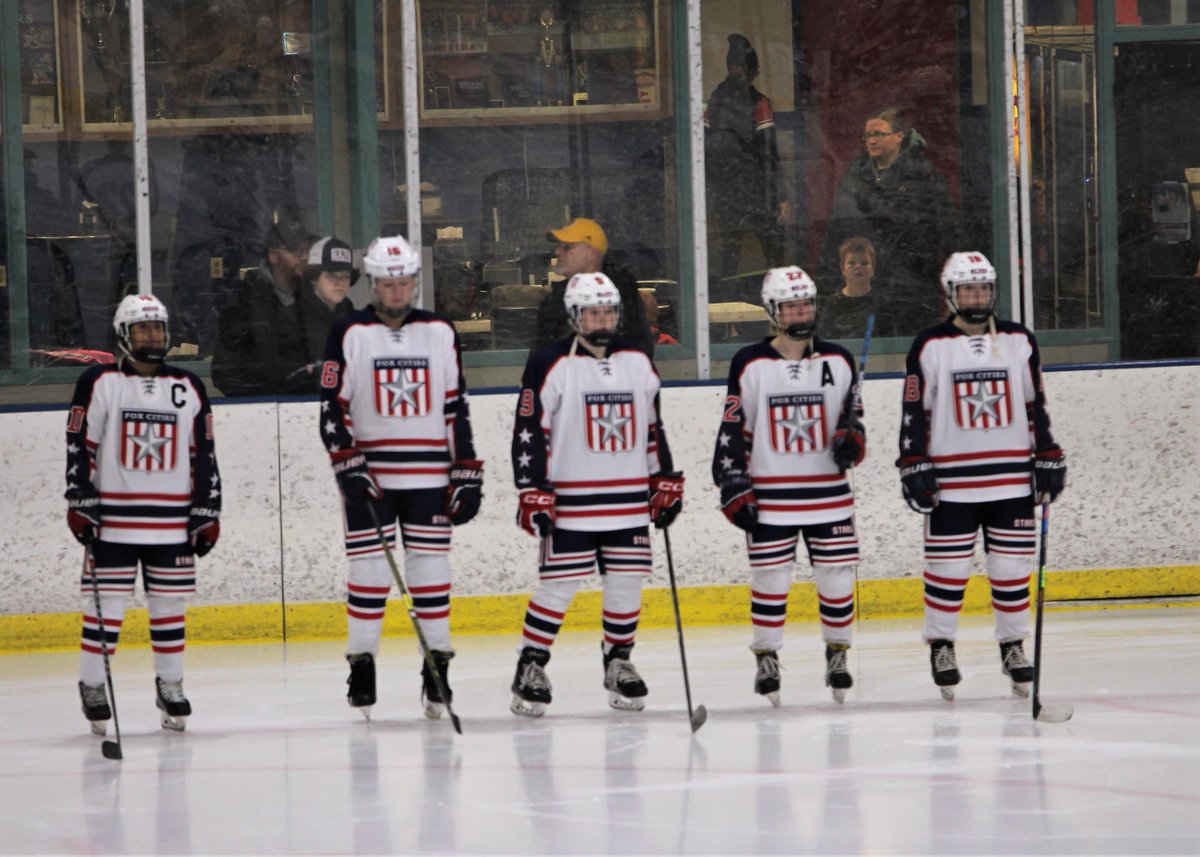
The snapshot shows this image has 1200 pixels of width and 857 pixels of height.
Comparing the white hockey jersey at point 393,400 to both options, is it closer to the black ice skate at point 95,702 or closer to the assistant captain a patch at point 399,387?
the assistant captain a patch at point 399,387

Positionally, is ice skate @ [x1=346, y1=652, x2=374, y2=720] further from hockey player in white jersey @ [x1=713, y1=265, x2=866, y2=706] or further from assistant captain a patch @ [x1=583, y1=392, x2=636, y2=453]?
hockey player in white jersey @ [x1=713, y1=265, x2=866, y2=706]

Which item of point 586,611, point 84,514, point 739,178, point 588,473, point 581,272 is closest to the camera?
point 84,514

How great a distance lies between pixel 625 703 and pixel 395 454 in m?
0.99

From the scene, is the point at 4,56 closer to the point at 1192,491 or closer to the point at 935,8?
the point at 935,8

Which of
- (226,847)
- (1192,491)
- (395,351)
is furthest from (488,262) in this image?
(226,847)

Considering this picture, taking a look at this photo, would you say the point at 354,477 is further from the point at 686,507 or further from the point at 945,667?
the point at 686,507

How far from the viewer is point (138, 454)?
5.20m

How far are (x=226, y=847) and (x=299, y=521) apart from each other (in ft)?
10.4

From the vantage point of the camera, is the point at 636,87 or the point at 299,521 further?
the point at 636,87

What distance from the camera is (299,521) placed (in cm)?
700

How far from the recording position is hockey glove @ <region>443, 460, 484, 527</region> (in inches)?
205

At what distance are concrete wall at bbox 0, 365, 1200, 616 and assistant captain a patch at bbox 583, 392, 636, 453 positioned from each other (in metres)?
1.85


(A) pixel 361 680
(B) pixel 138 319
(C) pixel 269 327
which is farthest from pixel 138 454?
(C) pixel 269 327

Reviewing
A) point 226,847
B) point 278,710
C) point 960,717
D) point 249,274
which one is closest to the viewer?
point 226,847
